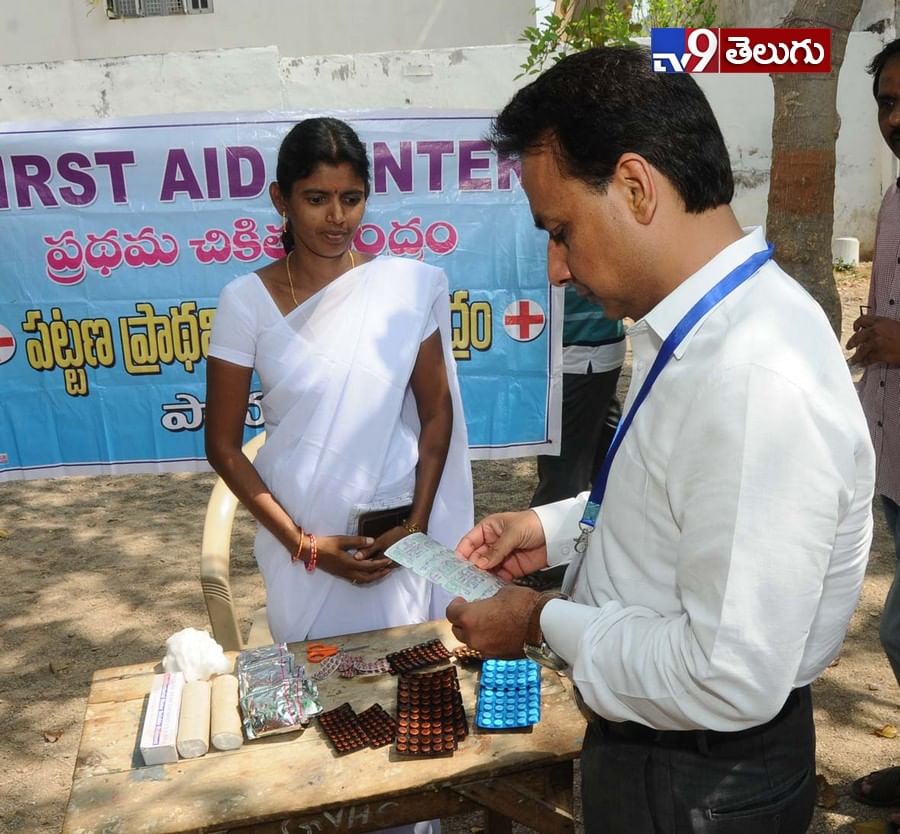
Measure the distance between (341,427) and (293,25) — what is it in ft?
33.6

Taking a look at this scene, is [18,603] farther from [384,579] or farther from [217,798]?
[217,798]

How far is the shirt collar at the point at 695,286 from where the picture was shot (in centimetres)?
122

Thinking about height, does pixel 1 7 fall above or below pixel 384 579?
above

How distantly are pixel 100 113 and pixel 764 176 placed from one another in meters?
6.39

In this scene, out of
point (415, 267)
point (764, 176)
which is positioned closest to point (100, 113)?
point (764, 176)

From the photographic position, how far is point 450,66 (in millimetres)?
8859

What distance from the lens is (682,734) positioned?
135cm

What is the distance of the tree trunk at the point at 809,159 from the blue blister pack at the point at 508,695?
9.74ft

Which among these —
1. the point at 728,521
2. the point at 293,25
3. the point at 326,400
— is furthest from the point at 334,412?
the point at 293,25

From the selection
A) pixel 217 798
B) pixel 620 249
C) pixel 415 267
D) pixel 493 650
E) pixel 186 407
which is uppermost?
pixel 620 249

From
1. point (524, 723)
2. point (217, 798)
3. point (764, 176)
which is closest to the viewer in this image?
point (217, 798)

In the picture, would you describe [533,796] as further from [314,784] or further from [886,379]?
[886,379]

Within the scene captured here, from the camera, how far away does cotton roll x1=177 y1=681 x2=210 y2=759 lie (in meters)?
1.76

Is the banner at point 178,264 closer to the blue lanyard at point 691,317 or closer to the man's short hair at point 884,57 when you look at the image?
the man's short hair at point 884,57
